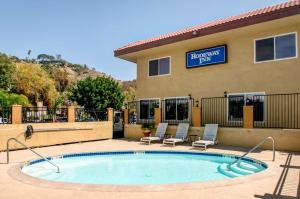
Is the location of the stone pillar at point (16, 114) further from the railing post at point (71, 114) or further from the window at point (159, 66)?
the window at point (159, 66)

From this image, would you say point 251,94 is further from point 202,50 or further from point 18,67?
point 18,67

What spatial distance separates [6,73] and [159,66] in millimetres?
32325

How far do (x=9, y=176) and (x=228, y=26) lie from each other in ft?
38.9

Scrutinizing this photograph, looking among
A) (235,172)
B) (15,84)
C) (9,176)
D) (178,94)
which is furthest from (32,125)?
(15,84)

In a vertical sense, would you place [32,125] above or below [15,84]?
below

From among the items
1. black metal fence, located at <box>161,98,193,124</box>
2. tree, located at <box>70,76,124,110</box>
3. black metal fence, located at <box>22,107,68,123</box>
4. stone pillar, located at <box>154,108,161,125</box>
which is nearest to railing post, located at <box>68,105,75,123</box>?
black metal fence, located at <box>22,107,68,123</box>

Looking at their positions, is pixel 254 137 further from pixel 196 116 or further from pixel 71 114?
pixel 71 114

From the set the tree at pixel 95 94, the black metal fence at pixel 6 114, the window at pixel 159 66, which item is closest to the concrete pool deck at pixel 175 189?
the black metal fence at pixel 6 114

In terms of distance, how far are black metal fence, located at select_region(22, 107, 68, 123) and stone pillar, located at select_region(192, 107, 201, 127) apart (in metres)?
7.17

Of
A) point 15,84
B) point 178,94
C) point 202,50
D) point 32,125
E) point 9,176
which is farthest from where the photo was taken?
point 15,84

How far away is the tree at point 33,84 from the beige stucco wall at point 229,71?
24733 millimetres

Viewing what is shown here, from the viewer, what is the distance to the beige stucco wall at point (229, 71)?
13.8 metres

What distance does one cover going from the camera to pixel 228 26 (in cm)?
1457

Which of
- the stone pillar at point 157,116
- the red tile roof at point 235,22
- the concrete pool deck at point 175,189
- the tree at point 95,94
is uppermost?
the red tile roof at point 235,22
